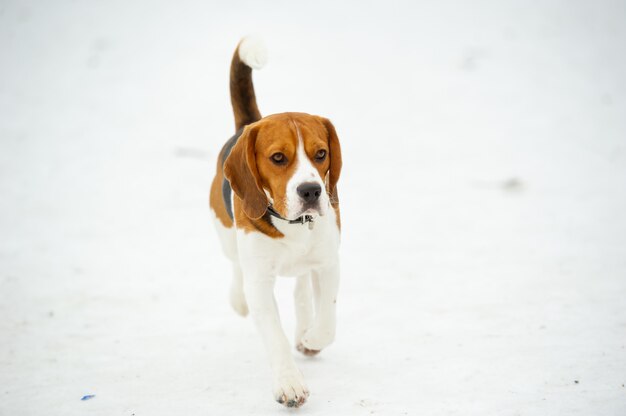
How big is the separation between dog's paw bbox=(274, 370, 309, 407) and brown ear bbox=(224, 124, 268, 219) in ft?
2.68

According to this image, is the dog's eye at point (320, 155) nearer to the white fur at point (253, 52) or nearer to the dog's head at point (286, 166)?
the dog's head at point (286, 166)

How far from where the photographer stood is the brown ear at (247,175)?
3240 mm

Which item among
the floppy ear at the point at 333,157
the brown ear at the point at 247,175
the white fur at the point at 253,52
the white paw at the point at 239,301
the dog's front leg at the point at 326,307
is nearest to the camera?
the brown ear at the point at 247,175

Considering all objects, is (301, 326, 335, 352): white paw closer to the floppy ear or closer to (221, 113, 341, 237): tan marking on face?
(221, 113, 341, 237): tan marking on face

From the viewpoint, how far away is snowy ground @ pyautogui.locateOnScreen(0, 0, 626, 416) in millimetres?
3646

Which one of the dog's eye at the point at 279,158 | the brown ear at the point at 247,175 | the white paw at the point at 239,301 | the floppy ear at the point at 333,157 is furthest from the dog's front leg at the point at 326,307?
the white paw at the point at 239,301

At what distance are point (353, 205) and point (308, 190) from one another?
490cm

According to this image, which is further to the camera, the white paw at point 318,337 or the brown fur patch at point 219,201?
the brown fur patch at point 219,201

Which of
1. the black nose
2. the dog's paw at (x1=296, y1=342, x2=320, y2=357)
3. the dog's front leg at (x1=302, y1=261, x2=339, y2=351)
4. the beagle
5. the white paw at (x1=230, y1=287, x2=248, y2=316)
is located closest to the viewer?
the black nose

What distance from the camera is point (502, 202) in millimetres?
7652

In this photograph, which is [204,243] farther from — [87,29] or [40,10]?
[40,10]

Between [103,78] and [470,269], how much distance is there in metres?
8.83

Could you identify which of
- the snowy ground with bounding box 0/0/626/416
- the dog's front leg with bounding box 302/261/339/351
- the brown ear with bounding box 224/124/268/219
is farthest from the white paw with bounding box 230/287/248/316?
the brown ear with bounding box 224/124/268/219

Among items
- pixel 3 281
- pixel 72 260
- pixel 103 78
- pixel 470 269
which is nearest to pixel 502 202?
pixel 470 269
